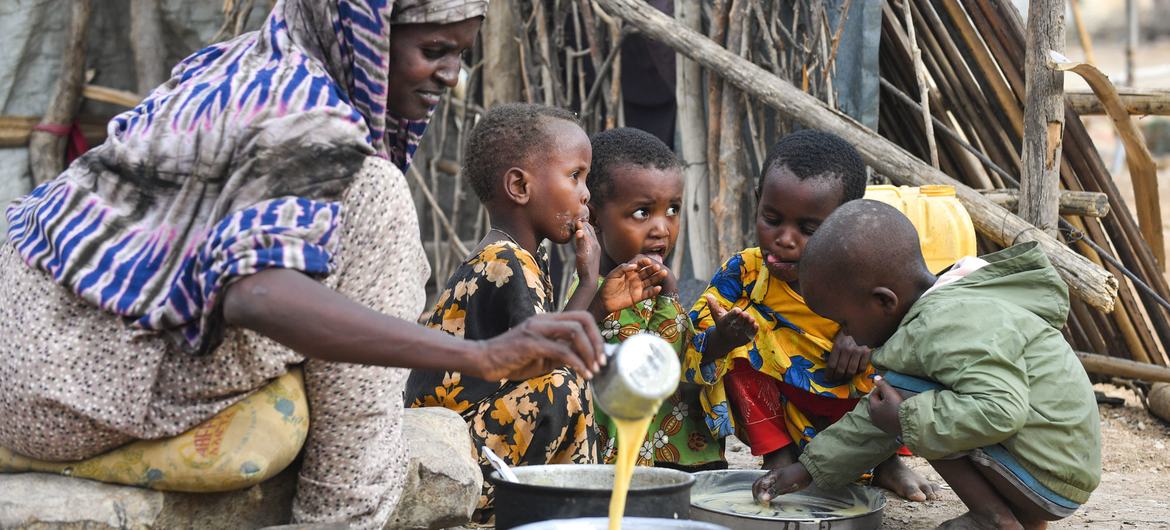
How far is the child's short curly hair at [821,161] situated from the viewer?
3633 mm

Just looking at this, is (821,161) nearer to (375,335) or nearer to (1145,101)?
(1145,101)

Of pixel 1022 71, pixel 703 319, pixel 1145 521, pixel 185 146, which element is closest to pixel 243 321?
pixel 185 146

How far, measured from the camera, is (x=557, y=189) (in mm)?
3297

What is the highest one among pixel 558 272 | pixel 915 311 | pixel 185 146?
pixel 185 146

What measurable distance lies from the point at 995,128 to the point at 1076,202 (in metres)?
0.62

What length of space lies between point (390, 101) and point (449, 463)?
32.3 inches

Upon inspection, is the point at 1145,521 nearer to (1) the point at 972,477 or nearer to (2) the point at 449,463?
(1) the point at 972,477

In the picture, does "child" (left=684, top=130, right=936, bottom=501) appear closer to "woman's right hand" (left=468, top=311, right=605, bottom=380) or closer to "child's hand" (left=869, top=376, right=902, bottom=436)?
"child's hand" (left=869, top=376, right=902, bottom=436)

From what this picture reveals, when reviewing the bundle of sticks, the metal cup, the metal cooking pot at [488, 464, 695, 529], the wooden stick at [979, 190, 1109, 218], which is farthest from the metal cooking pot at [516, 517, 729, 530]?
the bundle of sticks

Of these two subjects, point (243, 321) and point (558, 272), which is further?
point (558, 272)

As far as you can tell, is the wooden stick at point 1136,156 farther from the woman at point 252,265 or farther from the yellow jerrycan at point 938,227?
the woman at point 252,265

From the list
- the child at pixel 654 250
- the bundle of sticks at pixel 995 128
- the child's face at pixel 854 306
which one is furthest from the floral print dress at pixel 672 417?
the bundle of sticks at pixel 995 128

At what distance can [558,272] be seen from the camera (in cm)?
567

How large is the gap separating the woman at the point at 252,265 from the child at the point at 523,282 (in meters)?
0.64
